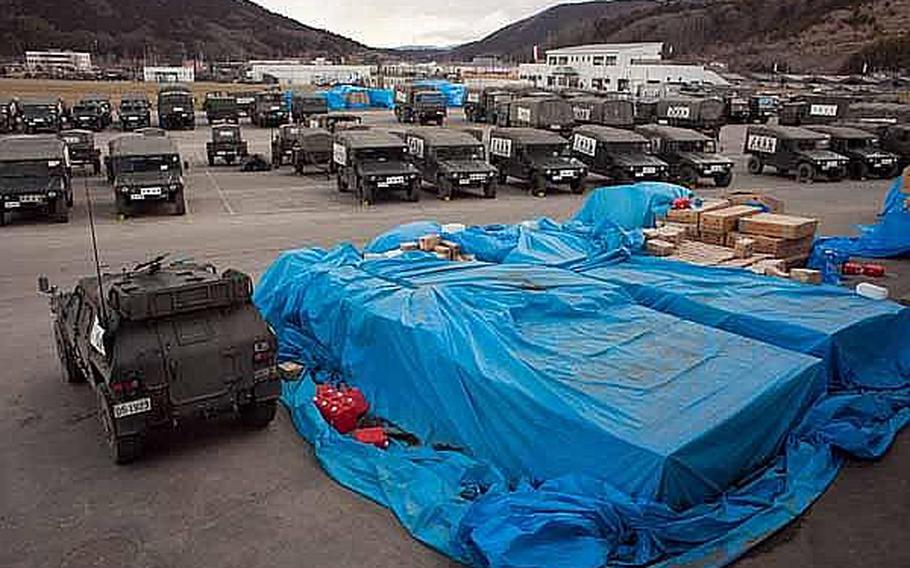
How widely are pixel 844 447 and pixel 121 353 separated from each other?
613 cm

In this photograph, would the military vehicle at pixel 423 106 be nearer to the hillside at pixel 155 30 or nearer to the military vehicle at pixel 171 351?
the military vehicle at pixel 171 351

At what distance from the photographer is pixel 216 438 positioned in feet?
23.1

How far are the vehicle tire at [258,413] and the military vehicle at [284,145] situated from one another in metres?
19.4

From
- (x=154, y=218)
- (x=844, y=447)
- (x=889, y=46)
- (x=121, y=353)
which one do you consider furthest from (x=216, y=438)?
(x=889, y=46)

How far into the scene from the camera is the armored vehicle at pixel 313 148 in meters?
24.4

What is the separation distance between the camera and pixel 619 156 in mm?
22219

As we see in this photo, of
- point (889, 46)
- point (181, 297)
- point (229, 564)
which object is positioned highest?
point (889, 46)

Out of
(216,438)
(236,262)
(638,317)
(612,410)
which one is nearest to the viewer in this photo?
(612,410)

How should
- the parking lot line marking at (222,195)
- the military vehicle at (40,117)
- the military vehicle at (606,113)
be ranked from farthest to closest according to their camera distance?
the military vehicle at (606,113) → the military vehicle at (40,117) → the parking lot line marking at (222,195)

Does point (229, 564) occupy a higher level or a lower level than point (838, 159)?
lower

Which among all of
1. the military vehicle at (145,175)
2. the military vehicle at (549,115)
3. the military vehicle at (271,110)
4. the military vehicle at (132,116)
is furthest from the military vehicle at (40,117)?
the military vehicle at (549,115)

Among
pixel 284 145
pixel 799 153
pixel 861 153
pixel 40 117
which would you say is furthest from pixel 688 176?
pixel 40 117

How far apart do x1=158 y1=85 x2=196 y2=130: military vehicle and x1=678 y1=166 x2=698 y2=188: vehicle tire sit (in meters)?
27.0

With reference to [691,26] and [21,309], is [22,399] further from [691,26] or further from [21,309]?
[691,26]
